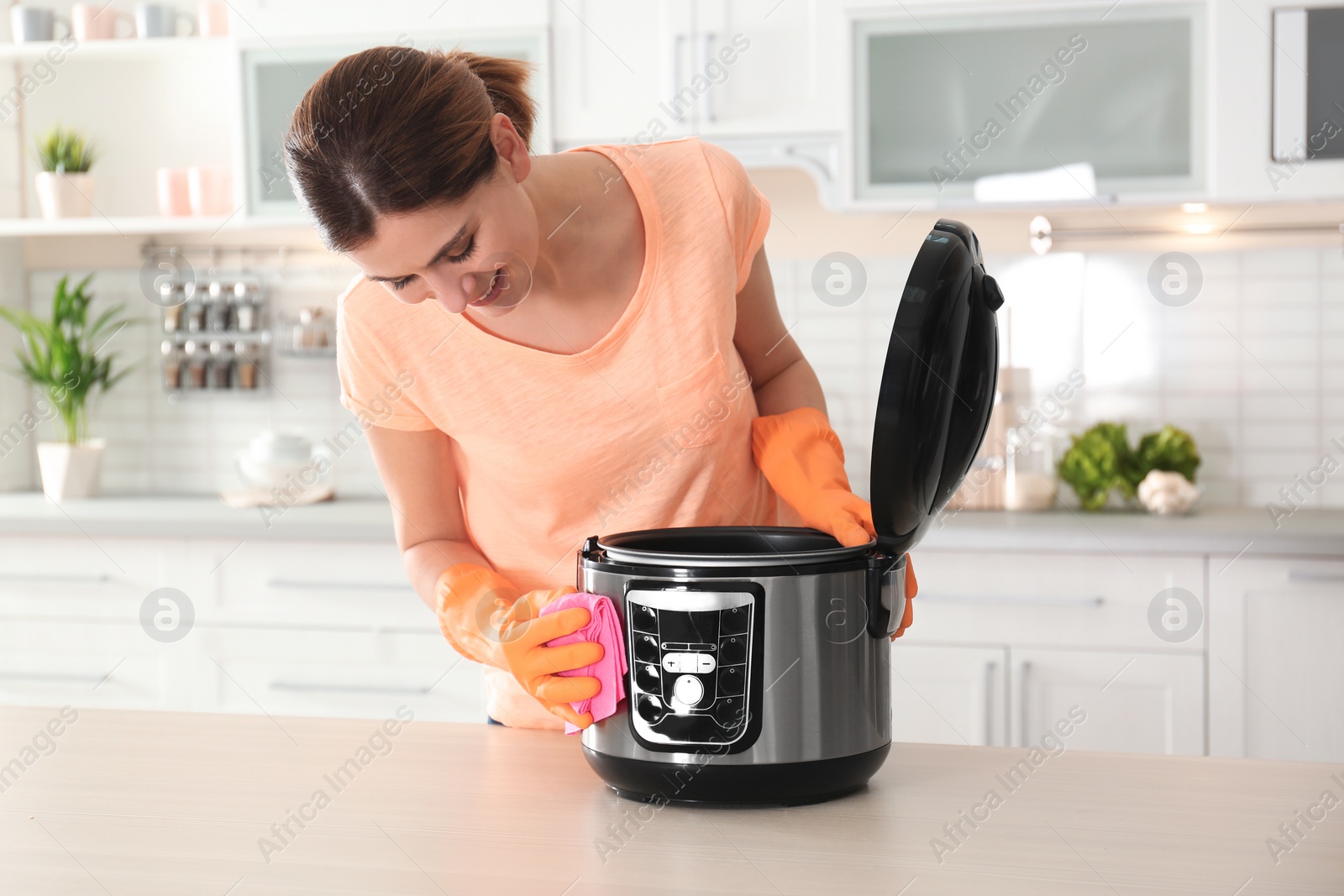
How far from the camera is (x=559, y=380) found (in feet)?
3.19

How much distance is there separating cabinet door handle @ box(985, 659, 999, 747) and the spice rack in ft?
5.67

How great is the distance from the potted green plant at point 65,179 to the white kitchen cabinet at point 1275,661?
2.39 m

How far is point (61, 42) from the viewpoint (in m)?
2.54

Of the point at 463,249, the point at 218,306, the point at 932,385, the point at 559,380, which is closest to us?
the point at 932,385

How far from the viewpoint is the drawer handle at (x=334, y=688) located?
7.21 feet

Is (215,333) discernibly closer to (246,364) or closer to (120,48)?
(246,364)

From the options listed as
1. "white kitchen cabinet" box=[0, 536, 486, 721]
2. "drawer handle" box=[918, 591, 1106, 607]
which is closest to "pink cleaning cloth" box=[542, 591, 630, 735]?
"drawer handle" box=[918, 591, 1106, 607]

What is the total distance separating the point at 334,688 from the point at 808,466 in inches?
58.6

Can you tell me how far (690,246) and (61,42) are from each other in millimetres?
2146

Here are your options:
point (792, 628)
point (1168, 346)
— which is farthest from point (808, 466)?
point (1168, 346)

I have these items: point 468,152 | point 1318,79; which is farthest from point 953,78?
point 468,152

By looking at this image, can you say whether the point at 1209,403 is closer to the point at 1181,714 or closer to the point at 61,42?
the point at 1181,714

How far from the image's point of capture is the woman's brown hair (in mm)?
771

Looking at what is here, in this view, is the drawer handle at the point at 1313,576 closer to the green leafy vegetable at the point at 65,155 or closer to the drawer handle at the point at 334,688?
the drawer handle at the point at 334,688
